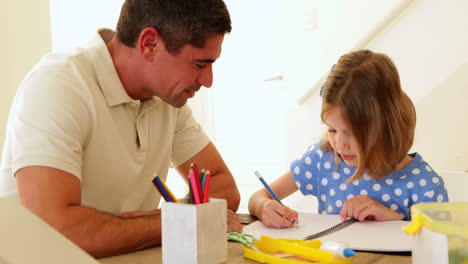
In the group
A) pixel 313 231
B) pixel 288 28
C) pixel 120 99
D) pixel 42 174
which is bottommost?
pixel 313 231

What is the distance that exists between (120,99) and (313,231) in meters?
0.56

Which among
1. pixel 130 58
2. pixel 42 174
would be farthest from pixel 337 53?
pixel 42 174

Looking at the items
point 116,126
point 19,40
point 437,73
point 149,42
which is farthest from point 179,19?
point 19,40

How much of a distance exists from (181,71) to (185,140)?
0.26 meters

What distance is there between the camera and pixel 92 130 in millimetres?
1113

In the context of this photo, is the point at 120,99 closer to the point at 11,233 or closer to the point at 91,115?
the point at 91,115

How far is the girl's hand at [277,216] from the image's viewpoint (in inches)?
41.4

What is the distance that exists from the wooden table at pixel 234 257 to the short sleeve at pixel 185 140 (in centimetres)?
53

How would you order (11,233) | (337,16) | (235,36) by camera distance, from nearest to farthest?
1. (11,233)
2. (337,16)
3. (235,36)

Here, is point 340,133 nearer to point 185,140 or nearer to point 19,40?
point 185,140

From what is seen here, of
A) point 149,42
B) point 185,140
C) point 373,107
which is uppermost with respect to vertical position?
point 149,42

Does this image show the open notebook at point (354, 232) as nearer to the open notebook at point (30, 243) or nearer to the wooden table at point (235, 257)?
the wooden table at point (235, 257)

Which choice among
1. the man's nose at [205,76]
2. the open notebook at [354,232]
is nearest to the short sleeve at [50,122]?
the man's nose at [205,76]

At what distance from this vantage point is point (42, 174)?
94 cm
